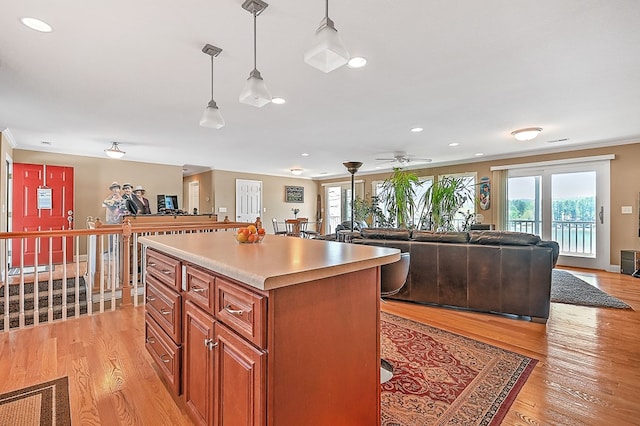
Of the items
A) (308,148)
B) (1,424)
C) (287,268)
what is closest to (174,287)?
(287,268)

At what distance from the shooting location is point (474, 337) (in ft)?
8.84

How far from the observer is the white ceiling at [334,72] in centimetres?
191

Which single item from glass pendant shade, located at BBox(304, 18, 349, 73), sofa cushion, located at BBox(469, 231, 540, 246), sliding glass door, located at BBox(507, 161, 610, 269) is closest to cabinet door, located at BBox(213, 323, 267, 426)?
glass pendant shade, located at BBox(304, 18, 349, 73)

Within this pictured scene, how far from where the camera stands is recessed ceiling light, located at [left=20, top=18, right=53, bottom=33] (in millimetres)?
1943

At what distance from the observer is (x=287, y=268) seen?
1.11 meters

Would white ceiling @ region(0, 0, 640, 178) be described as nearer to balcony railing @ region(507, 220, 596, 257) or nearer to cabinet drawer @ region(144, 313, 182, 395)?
balcony railing @ region(507, 220, 596, 257)

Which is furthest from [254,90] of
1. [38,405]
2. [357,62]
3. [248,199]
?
[248,199]

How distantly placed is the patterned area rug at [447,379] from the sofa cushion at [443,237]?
42.6 inches

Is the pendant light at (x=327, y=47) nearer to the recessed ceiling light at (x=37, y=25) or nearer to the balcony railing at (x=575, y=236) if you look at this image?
the recessed ceiling light at (x=37, y=25)

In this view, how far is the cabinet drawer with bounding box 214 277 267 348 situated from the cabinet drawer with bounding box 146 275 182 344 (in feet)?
1.64

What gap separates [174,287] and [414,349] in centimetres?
189

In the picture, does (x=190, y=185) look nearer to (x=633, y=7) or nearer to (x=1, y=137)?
(x=1, y=137)

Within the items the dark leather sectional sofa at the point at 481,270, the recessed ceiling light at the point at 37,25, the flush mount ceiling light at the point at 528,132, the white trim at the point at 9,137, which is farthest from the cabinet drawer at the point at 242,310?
the white trim at the point at 9,137

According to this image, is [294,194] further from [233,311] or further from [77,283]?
[233,311]
